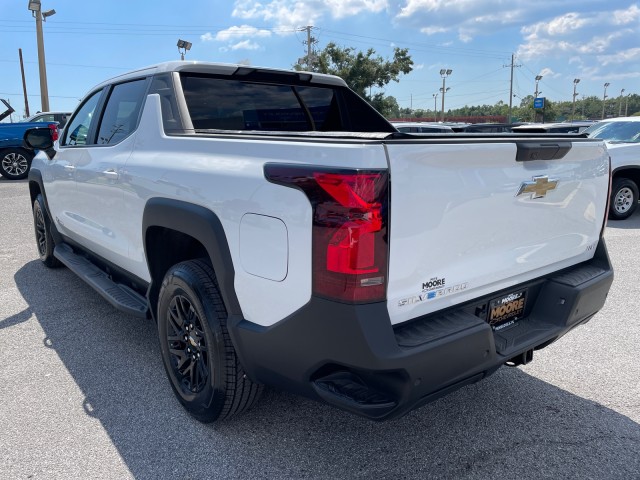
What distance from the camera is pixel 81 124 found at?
15.2ft

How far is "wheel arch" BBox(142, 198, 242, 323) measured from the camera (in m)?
2.42

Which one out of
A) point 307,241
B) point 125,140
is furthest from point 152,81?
point 307,241

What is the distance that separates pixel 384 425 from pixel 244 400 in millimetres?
797

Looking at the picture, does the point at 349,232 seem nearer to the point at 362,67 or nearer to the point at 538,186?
the point at 538,186

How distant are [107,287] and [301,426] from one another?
186 centimetres

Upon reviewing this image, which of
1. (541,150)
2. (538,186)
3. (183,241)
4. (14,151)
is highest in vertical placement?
(541,150)

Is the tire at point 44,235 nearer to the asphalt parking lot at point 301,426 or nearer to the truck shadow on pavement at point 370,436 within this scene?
the asphalt parking lot at point 301,426

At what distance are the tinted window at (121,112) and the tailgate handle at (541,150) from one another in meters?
2.41

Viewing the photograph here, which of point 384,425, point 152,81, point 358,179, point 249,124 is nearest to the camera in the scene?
point 358,179

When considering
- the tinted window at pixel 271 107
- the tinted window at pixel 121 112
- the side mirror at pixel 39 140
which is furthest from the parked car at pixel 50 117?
the tinted window at pixel 271 107

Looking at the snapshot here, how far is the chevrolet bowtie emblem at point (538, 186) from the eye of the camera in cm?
245

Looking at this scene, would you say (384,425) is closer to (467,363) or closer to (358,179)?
(467,363)

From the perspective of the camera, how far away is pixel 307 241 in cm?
201

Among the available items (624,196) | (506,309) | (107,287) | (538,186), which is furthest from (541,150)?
(624,196)
